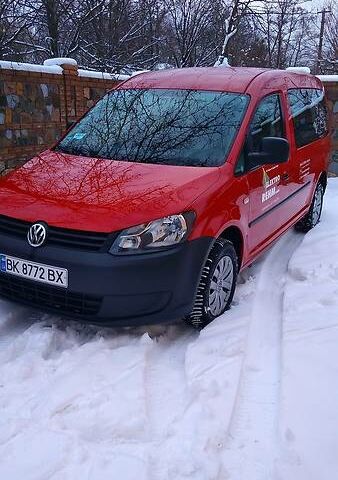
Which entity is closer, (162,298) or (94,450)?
Result: (94,450)

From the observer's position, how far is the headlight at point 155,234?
295cm

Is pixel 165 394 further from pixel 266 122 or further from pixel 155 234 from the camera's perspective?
pixel 266 122

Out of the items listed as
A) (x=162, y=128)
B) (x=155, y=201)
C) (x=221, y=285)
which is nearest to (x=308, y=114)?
(x=162, y=128)

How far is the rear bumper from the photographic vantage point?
293 centimetres

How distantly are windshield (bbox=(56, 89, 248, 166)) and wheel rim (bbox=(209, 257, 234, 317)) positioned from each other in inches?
28.2

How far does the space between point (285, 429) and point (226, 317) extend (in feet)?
3.97

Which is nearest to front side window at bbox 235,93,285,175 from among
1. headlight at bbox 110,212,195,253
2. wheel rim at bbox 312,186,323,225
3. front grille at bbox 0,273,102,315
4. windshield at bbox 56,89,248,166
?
windshield at bbox 56,89,248,166

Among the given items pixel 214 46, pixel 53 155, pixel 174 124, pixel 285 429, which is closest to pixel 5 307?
pixel 53 155

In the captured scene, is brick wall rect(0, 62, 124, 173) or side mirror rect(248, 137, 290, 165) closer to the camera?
side mirror rect(248, 137, 290, 165)

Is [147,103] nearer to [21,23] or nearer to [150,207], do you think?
[150,207]

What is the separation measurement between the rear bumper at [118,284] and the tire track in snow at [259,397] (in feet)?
1.76

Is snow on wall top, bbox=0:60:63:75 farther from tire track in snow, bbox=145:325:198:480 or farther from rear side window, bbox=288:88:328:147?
tire track in snow, bbox=145:325:198:480

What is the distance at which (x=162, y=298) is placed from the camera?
3066 mm

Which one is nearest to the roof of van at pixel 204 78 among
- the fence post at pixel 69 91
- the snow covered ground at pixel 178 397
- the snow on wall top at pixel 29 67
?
the snow covered ground at pixel 178 397
